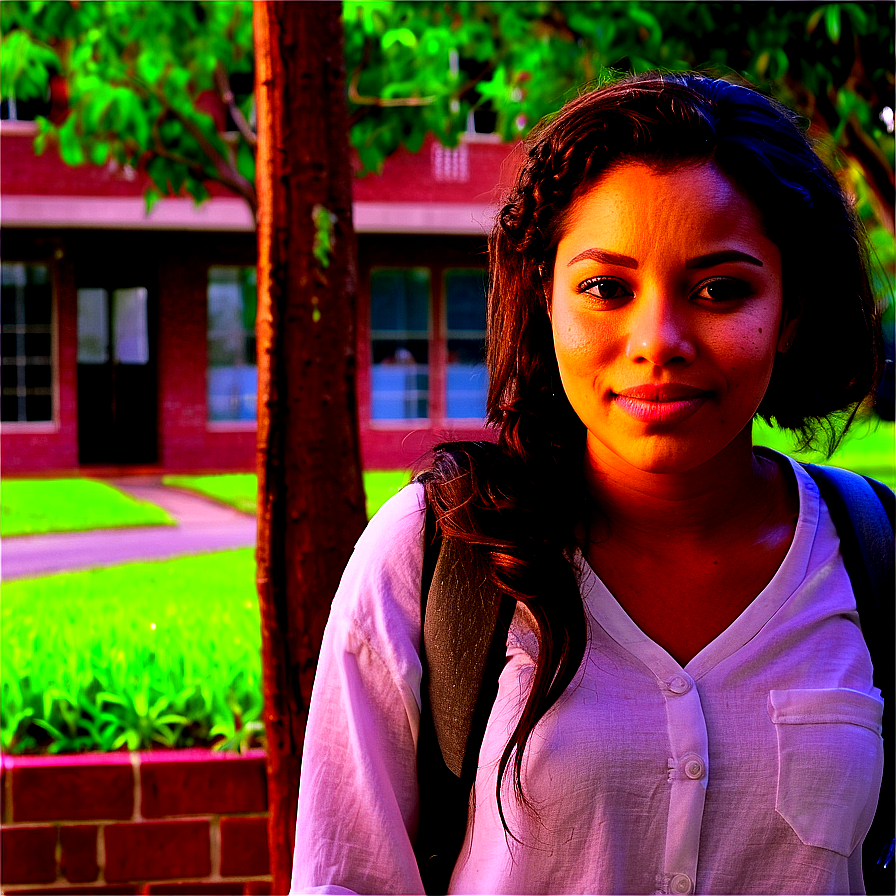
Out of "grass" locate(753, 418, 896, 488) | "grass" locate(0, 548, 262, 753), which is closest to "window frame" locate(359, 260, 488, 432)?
"grass" locate(753, 418, 896, 488)

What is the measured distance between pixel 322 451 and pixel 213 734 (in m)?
1.15

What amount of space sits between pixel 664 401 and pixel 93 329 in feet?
46.2

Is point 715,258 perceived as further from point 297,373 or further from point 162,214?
point 162,214

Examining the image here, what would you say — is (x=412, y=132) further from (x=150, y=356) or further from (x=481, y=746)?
(x=150, y=356)

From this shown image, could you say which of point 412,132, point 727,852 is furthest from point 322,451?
→ point 412,132

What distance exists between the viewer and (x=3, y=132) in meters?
13.5

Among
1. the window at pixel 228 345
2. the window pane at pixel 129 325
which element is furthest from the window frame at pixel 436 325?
the window pane at pixel 129 325

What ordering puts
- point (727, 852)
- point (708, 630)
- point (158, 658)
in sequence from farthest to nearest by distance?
point (158, 658)
point (708, 630)
point (727, 852)

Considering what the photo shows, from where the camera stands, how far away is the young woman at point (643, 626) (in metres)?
1.38

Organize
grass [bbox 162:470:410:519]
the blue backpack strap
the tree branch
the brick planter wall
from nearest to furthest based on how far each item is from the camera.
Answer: the blue backpack strap → the brick planter wall → the tree branch → grass [bbox 162:470:410:519]

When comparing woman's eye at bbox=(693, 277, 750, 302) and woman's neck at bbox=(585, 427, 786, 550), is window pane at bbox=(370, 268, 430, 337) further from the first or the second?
woman's eye at bbox=(693, 277, 750, 302)

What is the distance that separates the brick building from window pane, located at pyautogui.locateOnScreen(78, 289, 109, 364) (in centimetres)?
1

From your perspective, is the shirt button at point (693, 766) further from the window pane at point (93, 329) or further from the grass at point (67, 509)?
the window pane at point (93, 329)

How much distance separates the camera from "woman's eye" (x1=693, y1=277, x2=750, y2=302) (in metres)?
1.40
